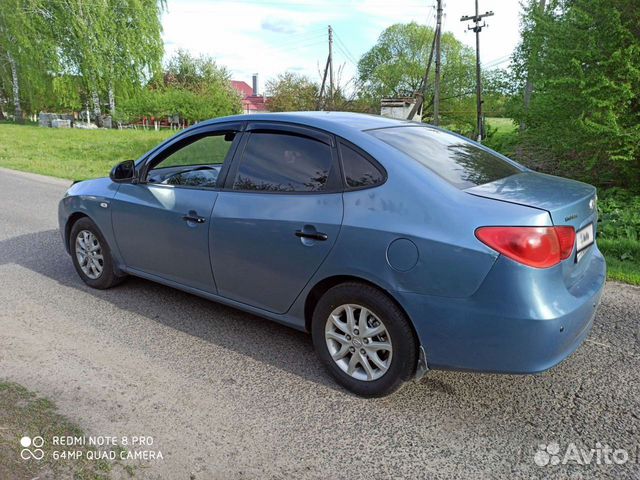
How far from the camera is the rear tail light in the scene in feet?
8.09

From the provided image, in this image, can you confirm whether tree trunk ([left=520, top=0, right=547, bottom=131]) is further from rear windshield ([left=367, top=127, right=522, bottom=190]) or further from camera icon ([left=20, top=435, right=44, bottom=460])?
camera icon ([left=20, top=435, right=44, bottom=460])

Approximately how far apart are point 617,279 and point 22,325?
17.8 feet

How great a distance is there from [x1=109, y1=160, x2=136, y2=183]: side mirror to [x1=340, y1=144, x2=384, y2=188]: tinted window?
2106mm

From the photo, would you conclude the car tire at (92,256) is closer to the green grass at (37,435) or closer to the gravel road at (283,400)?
the gravel road at (283,400)

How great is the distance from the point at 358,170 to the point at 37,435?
89.3 inches

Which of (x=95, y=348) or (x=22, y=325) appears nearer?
(x=95, y=348)

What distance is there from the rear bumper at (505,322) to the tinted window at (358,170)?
0.70 meters

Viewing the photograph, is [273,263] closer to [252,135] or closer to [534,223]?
[252,135]

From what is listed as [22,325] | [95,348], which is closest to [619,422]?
[95,348]

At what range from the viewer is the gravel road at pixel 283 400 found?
2.46 m

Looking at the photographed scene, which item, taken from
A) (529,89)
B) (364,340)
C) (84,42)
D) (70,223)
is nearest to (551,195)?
(364,340)

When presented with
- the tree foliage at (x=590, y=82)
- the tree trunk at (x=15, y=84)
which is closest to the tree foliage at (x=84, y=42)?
the tree trunk at (x=15, y=84)

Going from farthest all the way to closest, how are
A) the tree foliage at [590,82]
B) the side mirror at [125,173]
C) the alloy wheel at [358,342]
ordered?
the tree foliage at [590,82]
the side mirror at [125,173]
the alloy wheel at [358,342]

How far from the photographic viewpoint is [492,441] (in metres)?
2.59
